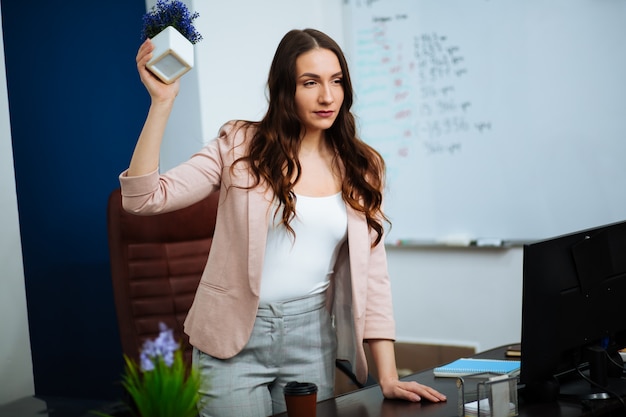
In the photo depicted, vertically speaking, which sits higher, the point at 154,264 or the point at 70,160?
the point at 70,160

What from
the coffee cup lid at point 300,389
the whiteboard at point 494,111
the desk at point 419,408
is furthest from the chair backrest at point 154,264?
the whiteboard at point 494,111

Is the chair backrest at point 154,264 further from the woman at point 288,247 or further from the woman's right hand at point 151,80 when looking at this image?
the woman's right hand at point 151,80

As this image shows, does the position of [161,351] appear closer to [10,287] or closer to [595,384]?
[595,384]

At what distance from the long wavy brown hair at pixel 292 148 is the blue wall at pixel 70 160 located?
1230 mm

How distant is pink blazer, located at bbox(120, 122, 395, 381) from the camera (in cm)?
187

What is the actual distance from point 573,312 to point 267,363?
2.48 feet

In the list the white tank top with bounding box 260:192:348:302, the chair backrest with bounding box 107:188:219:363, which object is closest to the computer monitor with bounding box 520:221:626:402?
the white tank top with bounding box 260:192:348:302

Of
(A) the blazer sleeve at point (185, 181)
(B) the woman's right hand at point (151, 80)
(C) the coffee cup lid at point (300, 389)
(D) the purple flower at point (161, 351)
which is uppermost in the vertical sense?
(B) the woman's right hand at point (151, 80)

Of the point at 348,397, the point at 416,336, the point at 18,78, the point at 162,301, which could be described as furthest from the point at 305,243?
the point at 416,336

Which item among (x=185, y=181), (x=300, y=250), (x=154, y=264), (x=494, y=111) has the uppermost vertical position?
(x=494, y=111)

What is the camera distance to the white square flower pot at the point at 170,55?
1.71 meters

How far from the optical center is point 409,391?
5.95ft

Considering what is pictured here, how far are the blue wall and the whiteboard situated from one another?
126 cm

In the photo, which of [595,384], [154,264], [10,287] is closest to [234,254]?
[154,264]
